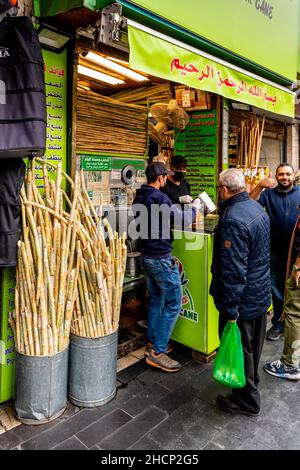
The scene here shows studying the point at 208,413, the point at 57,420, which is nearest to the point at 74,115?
the point at 57,420

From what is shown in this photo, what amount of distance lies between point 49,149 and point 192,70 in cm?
156

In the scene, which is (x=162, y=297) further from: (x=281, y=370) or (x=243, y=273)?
(x=281, y=370)

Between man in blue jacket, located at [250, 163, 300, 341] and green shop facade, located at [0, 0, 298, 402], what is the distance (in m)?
1.02

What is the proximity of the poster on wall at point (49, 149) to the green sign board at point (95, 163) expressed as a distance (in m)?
0.54

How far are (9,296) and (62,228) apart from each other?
2.52 feet

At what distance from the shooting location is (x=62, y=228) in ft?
9.05

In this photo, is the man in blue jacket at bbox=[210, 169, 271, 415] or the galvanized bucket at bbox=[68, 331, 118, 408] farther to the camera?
the galvanized bucket at bbox=[68, 331, 118, 408]

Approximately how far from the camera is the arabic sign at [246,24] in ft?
11.2

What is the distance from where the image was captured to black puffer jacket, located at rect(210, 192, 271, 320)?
2.63m

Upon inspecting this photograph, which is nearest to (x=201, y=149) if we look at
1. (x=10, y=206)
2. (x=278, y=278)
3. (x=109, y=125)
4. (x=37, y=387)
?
(x=109, y=125)

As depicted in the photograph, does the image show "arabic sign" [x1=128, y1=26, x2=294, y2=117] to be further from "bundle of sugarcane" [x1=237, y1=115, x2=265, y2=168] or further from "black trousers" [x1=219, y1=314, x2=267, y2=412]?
"black trousers" [x1=219, y1=314, x2=267, y2=412]

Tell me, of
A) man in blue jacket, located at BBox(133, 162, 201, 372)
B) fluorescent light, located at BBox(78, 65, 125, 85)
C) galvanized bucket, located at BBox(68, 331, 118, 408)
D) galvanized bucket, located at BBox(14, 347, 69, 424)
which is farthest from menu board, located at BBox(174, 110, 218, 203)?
galvanized bucket, located at BBox(14, 347, 69, 424)

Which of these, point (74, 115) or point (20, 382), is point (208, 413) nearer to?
point (20, 382)

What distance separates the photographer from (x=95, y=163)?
3.92 metres
